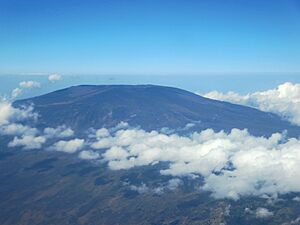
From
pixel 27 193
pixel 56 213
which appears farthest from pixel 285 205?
pixel 27 193

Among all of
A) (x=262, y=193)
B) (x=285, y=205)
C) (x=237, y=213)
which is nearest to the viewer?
(x=237, y=213)

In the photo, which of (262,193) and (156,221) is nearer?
(156,221)

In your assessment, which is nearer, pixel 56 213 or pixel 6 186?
pixel 56 213

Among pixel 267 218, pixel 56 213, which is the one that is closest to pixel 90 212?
pixel 56 213

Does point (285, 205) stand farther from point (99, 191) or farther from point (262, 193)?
point (99, 191)

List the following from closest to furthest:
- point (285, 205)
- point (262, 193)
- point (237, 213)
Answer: point (237, 213) < point (285, 205) < point (262, 193)

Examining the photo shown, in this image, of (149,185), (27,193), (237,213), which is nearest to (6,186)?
(27,193)

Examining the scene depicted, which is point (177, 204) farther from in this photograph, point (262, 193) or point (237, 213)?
point (262, 193)

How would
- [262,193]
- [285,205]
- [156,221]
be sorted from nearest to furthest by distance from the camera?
[156,221]
[285,205]
[262,193]
